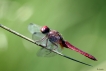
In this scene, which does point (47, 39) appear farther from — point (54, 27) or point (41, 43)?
point (54, 27)

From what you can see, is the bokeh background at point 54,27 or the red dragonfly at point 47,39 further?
the bokeh background at point 54,27

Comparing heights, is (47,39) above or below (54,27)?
below

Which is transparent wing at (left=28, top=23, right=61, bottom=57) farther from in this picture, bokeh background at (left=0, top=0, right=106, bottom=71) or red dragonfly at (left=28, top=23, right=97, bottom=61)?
bokeh background at (left=0, top=0, right=106, bottom=71)

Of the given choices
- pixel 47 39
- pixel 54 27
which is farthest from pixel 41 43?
pixel 54 27

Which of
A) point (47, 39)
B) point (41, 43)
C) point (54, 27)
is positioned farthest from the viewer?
point (54, 27)

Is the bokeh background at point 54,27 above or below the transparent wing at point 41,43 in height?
above

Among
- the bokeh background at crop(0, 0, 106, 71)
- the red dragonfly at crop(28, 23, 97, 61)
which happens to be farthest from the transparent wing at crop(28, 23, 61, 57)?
the bokeh background at crop(0, 0, 106, 71)

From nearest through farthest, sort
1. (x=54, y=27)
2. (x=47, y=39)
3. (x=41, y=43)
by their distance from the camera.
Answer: (x=41, y=43)
(x=47, y=39)
(x=54, y=27)

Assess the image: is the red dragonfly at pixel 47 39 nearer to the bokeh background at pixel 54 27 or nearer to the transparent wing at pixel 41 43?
the transparent wing at pixel 41 43

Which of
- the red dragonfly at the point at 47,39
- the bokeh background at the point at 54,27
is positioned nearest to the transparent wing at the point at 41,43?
the red dragonfly at the point at 47,39
